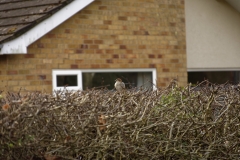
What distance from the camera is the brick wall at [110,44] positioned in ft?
35.6

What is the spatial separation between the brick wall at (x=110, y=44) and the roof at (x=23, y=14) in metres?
0.51

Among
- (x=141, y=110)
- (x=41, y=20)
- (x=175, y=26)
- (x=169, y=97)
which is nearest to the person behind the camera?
(x=141, y=110)

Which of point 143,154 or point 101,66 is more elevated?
point 101,66

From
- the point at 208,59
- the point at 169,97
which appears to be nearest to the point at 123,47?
the point at 208,59

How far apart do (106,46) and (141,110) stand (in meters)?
5.90

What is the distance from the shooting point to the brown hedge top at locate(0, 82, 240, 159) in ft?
16.4

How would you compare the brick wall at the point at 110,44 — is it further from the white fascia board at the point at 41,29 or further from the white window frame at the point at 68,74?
the white fascia board at the point at 41,29

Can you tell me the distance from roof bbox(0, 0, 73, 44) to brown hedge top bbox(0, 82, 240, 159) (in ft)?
14.1

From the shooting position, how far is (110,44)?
11594mm

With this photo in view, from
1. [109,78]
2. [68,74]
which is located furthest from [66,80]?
[109,78]

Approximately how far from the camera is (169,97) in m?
6.36

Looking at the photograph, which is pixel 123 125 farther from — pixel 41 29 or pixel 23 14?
pixel 23 14

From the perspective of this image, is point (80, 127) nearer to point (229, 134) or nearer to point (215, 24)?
point (229, 134)

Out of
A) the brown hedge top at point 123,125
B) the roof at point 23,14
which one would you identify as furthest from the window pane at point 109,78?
the brown hedge top at point 123,125
